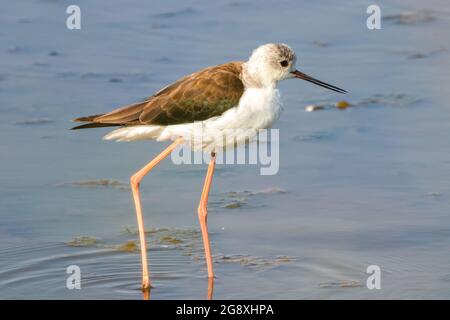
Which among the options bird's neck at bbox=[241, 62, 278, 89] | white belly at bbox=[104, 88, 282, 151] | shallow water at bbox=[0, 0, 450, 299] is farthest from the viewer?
bird's neck at bbox=[241, 62, 278, 89]

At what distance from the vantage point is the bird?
7.34 m

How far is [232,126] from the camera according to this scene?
24.0ft

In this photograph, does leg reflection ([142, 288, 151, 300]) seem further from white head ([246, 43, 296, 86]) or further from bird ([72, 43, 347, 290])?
white head ([246, 43, 296, 86])

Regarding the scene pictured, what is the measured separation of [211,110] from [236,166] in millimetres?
1983

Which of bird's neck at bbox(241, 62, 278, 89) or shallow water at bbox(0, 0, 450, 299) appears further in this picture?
bird's neck at bbox(241, 62, 278, 89)

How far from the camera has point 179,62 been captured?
1146 cm

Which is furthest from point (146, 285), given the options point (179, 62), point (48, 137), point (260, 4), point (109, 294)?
point (260, 4)

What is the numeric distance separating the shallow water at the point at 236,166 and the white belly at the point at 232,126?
780mm

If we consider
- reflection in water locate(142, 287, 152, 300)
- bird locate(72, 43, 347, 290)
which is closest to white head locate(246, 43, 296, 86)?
bird locate(72, 43, 347, 290)

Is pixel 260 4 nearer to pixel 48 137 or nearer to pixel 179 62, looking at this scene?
pixel 179 62

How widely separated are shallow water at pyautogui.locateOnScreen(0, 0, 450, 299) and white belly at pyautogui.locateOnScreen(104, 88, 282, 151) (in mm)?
780

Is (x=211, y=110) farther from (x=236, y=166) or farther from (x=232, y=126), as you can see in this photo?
(x=236, y=166)

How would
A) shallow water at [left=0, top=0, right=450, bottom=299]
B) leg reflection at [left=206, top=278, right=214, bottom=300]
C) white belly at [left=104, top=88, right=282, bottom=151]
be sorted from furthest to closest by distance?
white belly at [left=104, top=88, right=282, bottom=151] → shallow water at [left=0, top=0, right=450, bottom=299] → leg reflection at [left=206, top=278, right=214, bottom=300]
